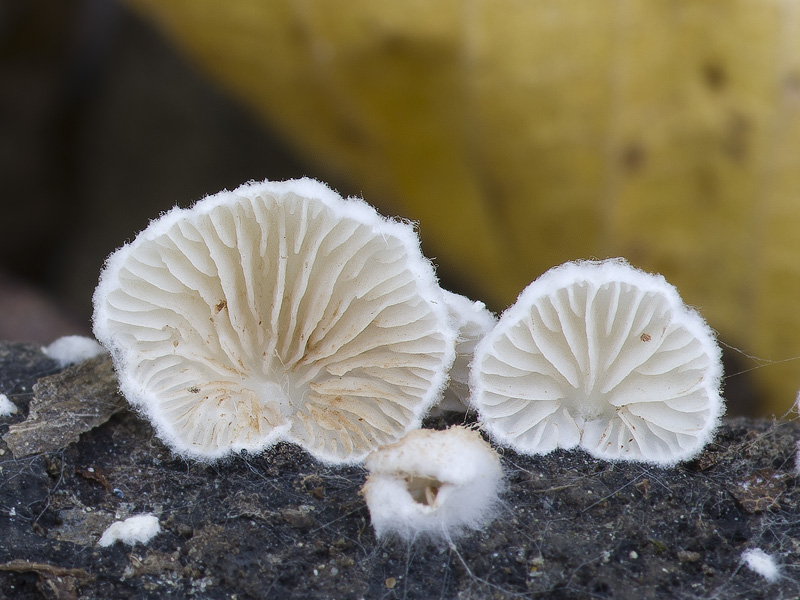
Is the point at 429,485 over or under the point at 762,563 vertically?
under

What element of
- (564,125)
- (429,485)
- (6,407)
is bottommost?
(6,407)

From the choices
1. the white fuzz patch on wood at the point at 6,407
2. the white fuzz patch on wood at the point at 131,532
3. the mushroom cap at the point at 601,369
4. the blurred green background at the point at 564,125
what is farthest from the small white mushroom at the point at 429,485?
the blurred green background at the point at 564,125

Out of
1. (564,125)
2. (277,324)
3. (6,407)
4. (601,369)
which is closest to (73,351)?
(6,407)

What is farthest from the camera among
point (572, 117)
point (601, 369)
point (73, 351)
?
point (572, 117)

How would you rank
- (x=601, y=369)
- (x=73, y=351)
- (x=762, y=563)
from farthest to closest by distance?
(x=73, y=351) → (x=601, y=369) → (x=762, y=563)

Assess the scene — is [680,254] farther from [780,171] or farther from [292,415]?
[292,415]

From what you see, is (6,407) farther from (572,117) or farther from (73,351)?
(572,117)

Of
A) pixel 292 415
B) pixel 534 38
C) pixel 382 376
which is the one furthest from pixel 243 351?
pixel 534 38
